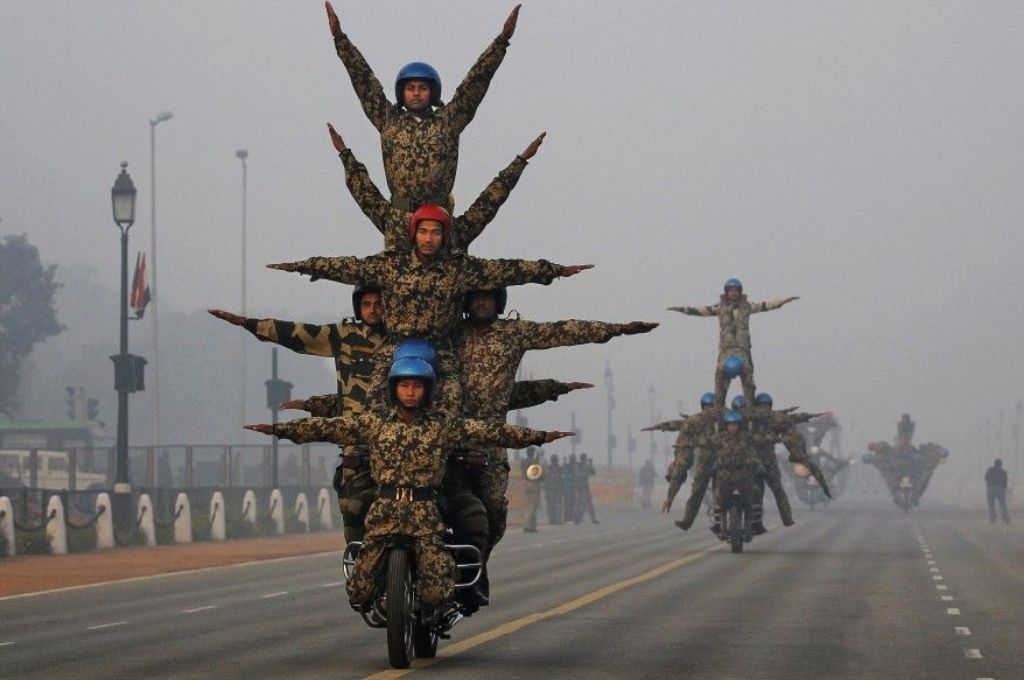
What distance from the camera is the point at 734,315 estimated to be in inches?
1583

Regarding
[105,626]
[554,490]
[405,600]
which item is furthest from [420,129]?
[554,490]

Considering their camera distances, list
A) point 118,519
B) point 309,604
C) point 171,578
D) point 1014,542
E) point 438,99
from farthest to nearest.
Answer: point 1014,542
point 118,519
point 171,578
point 309,604
point 438,99

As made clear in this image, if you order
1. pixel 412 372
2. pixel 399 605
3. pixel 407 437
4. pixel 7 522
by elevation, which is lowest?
pixel 399 605

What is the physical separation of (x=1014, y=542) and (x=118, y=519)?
1911cm

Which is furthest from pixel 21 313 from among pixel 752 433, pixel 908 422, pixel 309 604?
pixel 309 604

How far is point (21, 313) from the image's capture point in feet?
505

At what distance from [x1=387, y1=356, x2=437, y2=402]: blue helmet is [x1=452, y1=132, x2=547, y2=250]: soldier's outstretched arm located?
3.06m

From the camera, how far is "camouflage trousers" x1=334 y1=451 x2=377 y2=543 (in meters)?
15.4

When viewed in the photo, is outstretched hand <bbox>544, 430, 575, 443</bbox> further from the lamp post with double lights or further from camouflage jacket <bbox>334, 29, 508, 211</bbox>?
the lamp post with double lights

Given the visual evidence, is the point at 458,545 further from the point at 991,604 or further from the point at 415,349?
the point at 991,604

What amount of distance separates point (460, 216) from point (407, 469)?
365 cm

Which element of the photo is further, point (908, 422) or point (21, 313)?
point (21, 313)

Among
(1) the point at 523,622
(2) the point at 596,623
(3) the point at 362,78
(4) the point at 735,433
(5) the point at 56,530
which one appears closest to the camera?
(3) the point at 362,78

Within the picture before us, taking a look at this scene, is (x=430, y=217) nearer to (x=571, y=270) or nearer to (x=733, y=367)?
(x=571, y=270)
